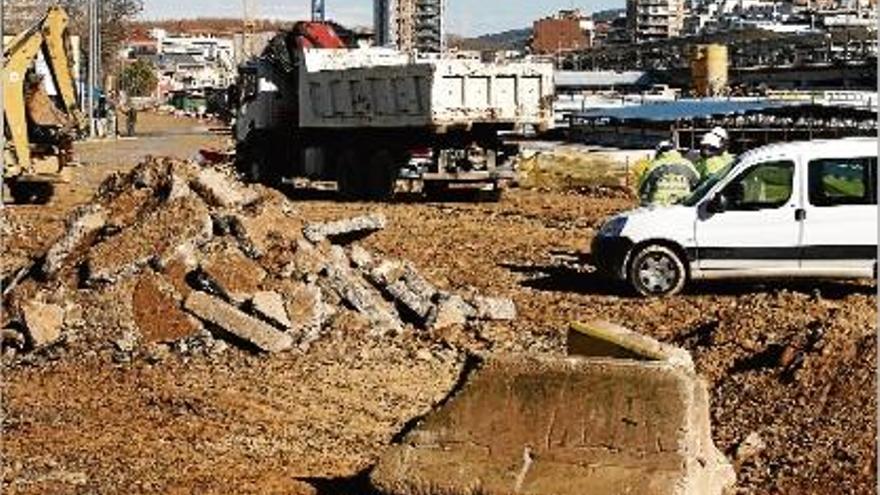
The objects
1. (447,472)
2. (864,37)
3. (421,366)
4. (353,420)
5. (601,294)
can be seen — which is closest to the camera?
(447,472)

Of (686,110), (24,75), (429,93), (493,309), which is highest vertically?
(24,75)

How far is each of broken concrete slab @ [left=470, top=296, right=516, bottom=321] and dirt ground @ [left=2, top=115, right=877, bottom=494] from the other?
0.67 feet

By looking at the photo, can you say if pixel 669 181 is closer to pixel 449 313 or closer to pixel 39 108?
pixel 449 313

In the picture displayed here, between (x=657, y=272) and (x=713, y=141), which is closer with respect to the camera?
(x=657, y=272)

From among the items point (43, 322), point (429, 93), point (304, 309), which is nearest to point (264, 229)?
point (304, 309)

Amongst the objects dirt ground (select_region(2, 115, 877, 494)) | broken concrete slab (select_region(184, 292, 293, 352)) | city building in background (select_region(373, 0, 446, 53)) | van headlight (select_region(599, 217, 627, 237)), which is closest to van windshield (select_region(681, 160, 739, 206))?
van headlight (select_region(599, 217, 627, 237))

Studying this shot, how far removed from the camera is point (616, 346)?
8.98m

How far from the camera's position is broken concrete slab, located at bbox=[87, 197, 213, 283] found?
13.2 metres

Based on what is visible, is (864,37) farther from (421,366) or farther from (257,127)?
(421,366)

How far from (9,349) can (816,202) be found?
7434mm

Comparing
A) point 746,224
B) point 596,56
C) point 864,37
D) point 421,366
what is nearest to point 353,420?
point 421,366

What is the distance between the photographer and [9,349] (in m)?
12.6

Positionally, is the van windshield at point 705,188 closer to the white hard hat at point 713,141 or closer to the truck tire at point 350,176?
the white hard hat at point 713,141

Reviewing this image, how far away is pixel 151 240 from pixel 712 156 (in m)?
8.72
